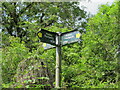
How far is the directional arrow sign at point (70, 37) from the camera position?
9.66 feet

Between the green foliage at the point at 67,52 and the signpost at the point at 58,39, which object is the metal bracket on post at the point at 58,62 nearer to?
the signpost at the point at 58,39

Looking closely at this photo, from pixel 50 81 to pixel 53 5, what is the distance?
7.45 meters

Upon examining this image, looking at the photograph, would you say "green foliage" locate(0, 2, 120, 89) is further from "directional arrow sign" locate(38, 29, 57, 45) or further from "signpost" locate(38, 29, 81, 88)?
"directional arrow sign" locate(38, 29, 57, 45)

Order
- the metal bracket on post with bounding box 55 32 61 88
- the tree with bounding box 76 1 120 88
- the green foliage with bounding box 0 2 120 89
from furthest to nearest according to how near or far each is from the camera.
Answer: the tree with bounding box 76 1 120 88 → the green foliage with bounding box 0 2 120 89 → the metal bracket on post with bounding box 55 32 61 88

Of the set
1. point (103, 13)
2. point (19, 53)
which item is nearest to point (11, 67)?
point (19, 53)

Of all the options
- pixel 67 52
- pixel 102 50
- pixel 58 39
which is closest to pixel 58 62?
pixel 58 39

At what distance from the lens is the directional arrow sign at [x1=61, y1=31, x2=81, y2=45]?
116 inches

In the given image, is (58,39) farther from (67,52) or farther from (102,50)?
(102,50)

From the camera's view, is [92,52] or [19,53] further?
[92,52]

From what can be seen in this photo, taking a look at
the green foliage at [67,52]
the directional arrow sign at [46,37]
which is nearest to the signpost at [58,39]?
the directional arrow sign at [46,37]

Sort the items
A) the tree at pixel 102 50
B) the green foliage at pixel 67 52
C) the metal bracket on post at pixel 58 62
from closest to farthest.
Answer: the metal bracket on post at pixel 58 62, the green foliage at pixel 67 52, the tree at pixel 102 50

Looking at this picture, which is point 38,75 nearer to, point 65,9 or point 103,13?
point 103,13

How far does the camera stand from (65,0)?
34.0 feet

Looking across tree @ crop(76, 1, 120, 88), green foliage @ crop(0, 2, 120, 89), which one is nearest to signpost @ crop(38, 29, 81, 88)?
green foliage @ crop(0, 2, 120, 89)
